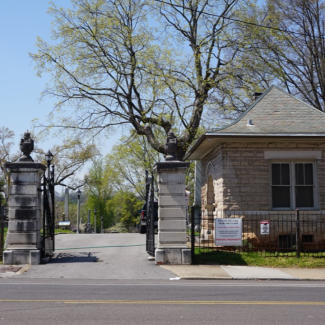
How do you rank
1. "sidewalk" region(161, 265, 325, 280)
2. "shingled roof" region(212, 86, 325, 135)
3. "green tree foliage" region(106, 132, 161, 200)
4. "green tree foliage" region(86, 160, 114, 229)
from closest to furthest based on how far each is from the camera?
"sidewalk" region(161, 265, 325, 280), "shingled roof" region(212, 86, 325, 135), "green tree foliage" region(106, 132, 161, 200), "green tree foliage" region(86, 160, 114, 229)

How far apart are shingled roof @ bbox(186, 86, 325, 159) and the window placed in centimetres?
130

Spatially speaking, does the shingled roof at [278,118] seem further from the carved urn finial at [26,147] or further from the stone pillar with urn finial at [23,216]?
the stone pillar with urn finial at [23,216]

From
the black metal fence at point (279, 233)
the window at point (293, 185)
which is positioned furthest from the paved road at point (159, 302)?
the window at point (293, 185)

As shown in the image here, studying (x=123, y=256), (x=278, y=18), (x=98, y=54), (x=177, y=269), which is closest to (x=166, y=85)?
(x=98, y=54)

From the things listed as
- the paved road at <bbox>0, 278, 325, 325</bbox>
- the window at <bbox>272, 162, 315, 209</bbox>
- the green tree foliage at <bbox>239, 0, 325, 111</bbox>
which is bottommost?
the paved road at <bbox>0, 278, 325, 325</bbox>

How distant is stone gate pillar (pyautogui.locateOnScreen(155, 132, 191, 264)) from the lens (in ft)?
50.4

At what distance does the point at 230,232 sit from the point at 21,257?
6.32 meters

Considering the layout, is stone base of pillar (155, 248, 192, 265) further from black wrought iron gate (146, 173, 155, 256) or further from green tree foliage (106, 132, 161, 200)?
green tree foliage (106, 132, 161, 200)

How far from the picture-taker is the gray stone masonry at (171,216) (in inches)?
605

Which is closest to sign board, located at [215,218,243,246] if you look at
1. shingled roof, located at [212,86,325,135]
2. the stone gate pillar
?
the stone gate pillar

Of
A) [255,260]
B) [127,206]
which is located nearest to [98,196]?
[127,206]

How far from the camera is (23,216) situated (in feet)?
50.1

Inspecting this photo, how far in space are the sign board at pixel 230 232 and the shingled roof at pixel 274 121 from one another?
303 cm

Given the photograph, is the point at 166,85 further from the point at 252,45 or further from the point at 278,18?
the point at 278,18
